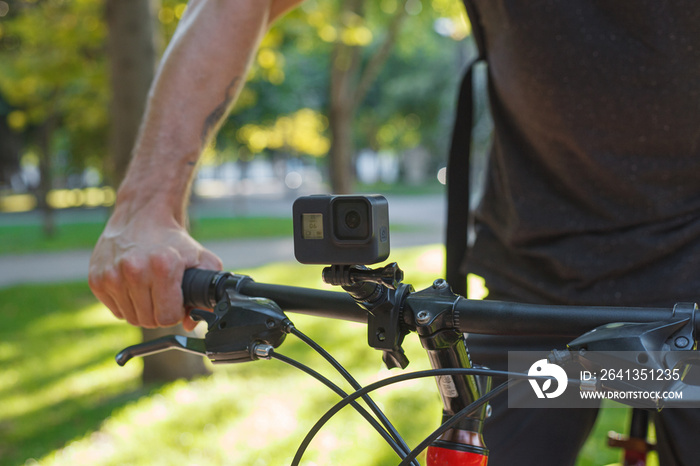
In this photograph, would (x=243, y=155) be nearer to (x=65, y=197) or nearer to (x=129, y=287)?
(x=65, y=197)

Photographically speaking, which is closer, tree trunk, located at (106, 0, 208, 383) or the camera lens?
the camera lens

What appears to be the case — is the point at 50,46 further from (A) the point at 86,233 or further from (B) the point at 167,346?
(A) the point at 86,233

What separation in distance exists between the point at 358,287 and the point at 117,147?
17.1 feet

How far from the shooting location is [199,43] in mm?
1689

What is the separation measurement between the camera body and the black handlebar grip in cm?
44

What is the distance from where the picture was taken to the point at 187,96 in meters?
1.69

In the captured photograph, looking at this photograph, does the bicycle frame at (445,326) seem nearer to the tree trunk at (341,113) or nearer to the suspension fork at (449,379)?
the suspension fork at (449,379)

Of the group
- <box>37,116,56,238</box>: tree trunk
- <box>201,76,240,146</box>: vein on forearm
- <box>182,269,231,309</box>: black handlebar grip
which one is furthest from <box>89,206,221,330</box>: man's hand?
<box>37,116,56,238</box>: tree trunk

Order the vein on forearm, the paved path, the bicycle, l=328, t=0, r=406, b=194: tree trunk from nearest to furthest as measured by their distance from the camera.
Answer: the bicycle, the vein on forearm, the paved path, l=328, t=0, r=406, b=194: tree trunk

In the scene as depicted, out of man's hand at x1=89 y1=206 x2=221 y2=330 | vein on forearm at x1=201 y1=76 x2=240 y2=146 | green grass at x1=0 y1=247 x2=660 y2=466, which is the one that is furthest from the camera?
green grass at x1=0 y1=247 x2=660 y2=466

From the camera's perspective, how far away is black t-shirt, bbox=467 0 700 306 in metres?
1.58

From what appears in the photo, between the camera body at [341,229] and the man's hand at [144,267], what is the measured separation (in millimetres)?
495

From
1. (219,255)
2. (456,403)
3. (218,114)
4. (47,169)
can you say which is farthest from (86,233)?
(456,403)

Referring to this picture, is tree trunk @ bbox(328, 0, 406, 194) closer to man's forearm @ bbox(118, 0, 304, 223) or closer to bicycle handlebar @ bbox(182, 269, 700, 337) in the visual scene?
man's forearm @ bbox(118, 0, 304, 223)
